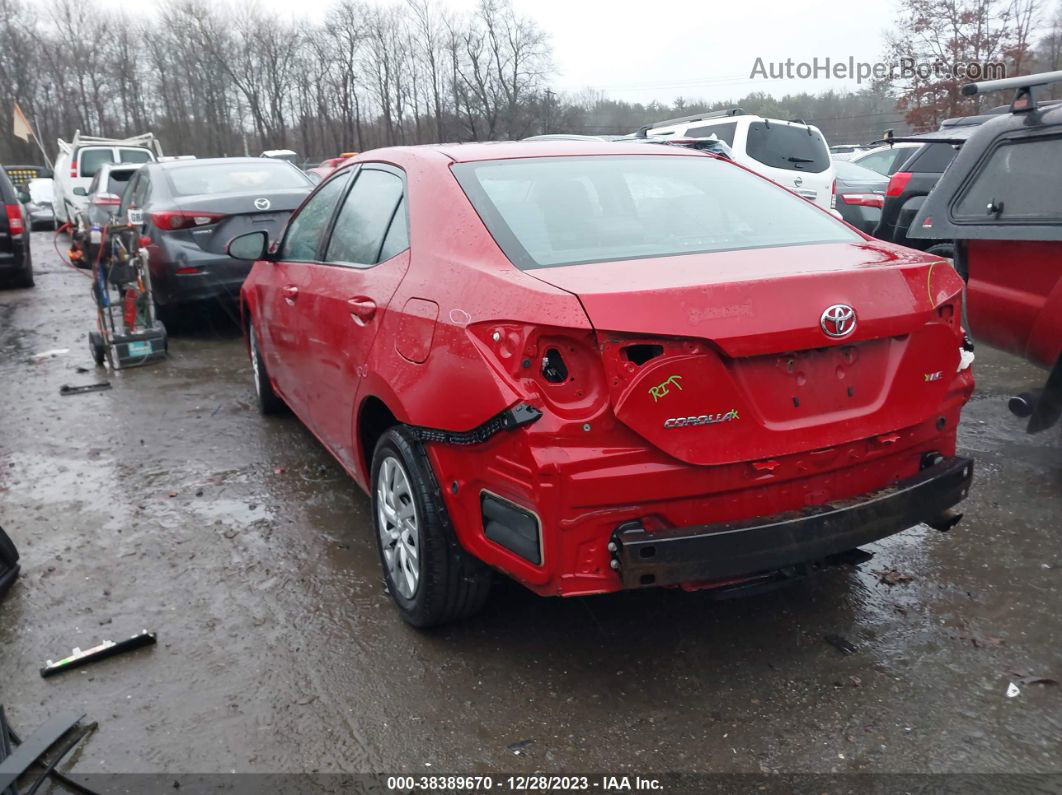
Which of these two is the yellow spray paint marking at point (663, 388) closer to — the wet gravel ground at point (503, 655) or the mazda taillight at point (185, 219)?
the wet gravel ground at point (503, 655)

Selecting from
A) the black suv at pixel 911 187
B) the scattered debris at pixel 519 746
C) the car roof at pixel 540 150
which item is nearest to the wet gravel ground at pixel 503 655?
the scattered debris at pixel 519 746

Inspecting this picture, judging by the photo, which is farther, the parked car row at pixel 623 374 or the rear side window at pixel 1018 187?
the rear side window at pixel 1018 187

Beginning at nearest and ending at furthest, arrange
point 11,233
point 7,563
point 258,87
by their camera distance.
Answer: point 7,563
point 11,233
point 258,87

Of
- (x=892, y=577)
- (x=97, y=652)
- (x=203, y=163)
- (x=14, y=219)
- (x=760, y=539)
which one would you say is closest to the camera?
(x=760, y=539)

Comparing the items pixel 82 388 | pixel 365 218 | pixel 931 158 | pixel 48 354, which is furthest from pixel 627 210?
pixel 48 354

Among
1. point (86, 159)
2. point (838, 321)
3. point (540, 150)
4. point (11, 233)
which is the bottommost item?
point (838, 321)

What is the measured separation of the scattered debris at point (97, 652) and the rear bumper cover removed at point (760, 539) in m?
1.85

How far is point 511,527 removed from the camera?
8.25 ft

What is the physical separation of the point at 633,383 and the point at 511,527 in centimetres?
56

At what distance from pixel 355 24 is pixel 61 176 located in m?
38.4

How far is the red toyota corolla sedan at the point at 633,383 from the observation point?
2377mm

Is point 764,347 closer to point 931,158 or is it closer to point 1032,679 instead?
point 1032,679

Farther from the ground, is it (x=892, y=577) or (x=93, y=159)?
(x=93, y=159)

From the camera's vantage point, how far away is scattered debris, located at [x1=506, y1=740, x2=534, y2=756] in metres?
2.53
